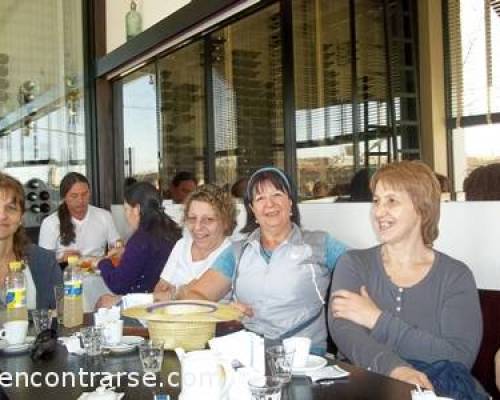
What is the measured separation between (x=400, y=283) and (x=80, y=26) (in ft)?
15.8

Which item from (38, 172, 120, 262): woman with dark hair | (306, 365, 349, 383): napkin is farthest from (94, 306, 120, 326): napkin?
(38, 172, 120, 262): woman with dark hair

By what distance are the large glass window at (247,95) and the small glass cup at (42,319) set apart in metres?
1.77

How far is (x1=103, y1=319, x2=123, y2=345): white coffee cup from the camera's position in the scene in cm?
166

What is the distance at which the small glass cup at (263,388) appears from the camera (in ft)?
3.70

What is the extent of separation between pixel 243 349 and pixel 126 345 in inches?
16.8

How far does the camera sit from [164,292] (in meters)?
2.53

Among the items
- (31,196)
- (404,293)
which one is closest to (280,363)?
(404,293)

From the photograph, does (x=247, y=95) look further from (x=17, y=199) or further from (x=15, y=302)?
(x=15, y=302)

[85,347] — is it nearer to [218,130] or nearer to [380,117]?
[380,117]

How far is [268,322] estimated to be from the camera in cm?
208

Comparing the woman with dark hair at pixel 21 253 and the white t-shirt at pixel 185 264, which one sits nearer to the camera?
the woman with dark hair at pixel 21 253

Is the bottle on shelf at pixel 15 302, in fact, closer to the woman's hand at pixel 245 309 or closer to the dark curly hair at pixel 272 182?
the woman's hand at pixel 245 309

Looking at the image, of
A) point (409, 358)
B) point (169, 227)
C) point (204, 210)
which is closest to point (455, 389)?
point (409, 358)

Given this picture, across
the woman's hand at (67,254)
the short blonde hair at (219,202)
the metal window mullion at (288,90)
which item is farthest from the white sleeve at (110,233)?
the short blonde hair at (219,202)
